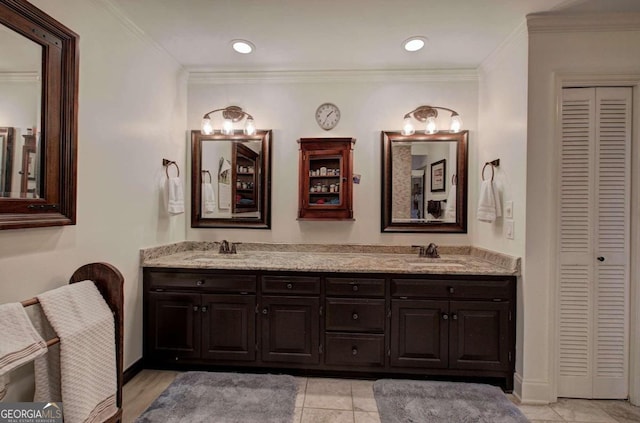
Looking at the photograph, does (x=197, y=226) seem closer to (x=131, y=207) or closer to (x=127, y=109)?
(x=131, y=207)

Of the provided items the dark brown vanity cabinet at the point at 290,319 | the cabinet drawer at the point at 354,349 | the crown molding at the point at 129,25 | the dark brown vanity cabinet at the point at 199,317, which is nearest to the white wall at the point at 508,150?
the cabinet drawer at the point at 354,349

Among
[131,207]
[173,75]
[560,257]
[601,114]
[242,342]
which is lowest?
[242,342]

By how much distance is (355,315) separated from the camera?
2.31 m

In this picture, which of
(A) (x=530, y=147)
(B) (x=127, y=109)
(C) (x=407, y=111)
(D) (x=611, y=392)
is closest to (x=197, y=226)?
(B) (x=127, y=109)

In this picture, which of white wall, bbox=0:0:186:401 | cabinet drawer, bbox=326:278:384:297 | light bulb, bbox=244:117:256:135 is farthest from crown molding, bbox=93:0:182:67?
cabinet drawer, bbox=326:278:384:297

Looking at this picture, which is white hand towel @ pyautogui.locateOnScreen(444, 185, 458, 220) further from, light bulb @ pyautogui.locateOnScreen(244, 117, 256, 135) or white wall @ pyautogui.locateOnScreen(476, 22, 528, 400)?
light bulb @ pyautogui.locateOnScreen(244, 117, 256, 135)

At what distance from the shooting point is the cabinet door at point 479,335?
2.23 metres

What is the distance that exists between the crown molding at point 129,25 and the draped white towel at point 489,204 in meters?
2.91

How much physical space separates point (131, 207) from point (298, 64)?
184 centimetres

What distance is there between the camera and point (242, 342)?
2354mm

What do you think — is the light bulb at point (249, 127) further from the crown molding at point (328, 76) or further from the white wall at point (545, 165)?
the white wall at point (545, 165)

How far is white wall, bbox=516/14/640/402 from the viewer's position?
6.87 feet

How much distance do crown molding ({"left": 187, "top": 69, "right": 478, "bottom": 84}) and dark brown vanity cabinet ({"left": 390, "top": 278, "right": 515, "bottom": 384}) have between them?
1.85 metres

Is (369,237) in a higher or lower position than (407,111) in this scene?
lower
